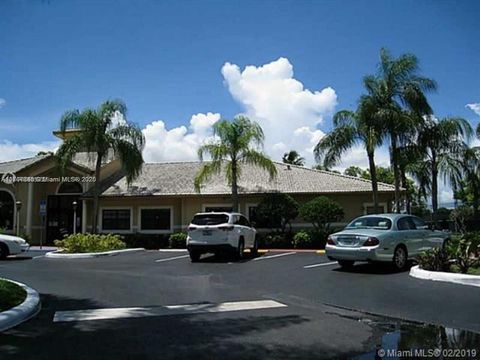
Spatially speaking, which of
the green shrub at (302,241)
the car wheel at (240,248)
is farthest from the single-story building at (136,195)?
the car wheel at (240,248)

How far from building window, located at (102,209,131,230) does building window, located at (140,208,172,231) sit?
3.01 ft

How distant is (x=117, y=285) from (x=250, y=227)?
8.93 meters

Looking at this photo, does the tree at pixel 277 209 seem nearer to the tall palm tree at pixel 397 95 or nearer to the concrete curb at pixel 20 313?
the tall palm tree at pixel 397 95

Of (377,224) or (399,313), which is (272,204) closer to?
(377,224)

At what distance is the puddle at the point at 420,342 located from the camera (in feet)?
18.1

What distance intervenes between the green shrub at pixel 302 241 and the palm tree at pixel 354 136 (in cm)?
350

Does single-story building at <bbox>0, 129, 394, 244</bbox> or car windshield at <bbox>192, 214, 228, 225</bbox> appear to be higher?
single-story building at <bbox>0, 129, 394, 244</bbox>

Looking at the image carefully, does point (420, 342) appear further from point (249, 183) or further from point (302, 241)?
point (249, 183)

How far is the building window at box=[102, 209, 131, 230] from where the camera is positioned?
28172mm

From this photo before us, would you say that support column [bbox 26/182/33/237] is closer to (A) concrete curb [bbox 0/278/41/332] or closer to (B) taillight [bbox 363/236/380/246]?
(A) concrete curb [bbox 0/278/41/332]

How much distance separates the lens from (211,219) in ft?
57.2

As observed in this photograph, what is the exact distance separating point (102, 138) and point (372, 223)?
52.4 ft

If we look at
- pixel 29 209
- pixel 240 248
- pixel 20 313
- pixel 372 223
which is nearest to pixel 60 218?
pixel 29 209

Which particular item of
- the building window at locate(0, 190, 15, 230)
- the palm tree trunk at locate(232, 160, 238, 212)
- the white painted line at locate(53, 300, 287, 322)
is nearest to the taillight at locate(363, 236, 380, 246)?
the white painted line at locate(53, 300, 287, 322)
